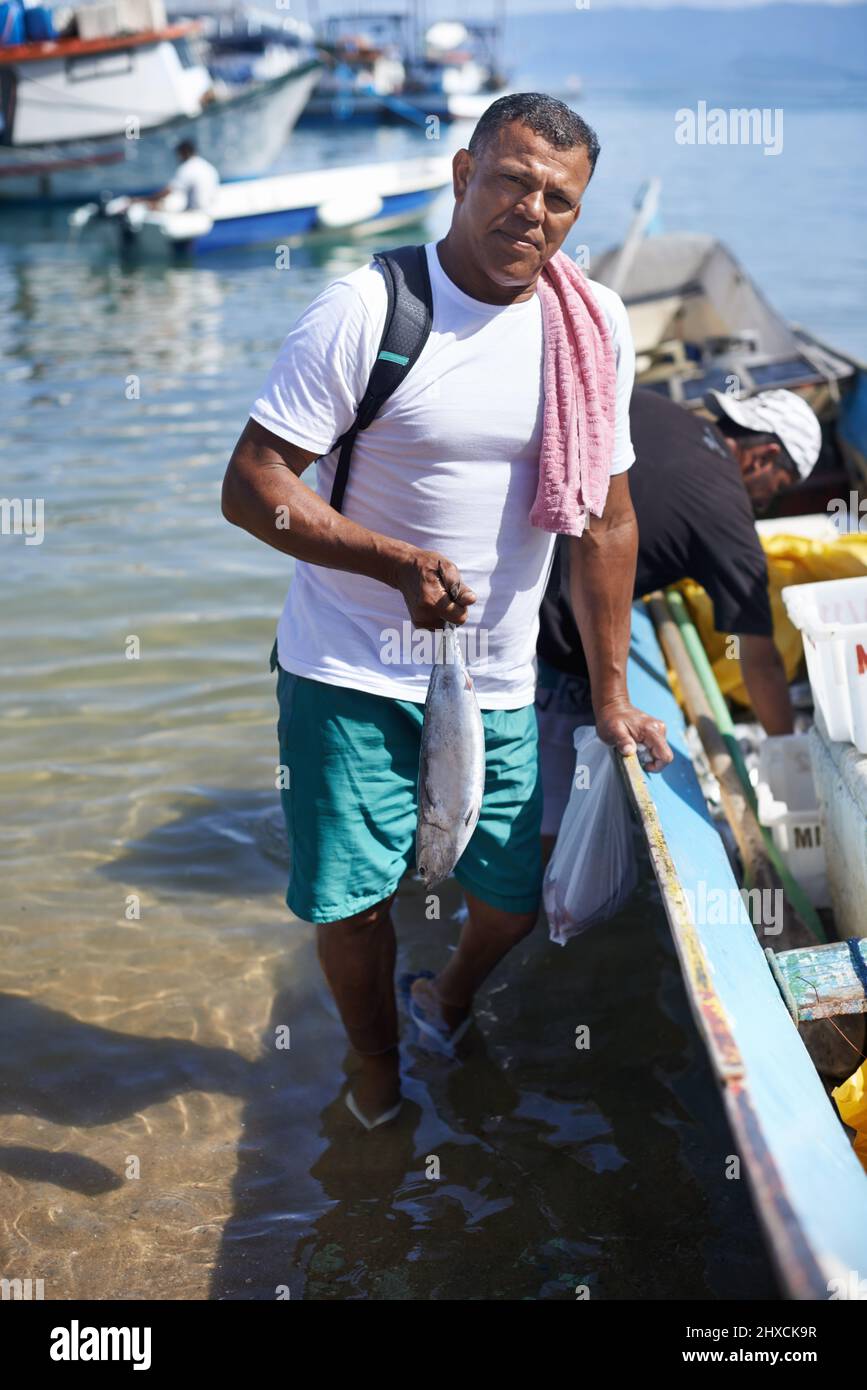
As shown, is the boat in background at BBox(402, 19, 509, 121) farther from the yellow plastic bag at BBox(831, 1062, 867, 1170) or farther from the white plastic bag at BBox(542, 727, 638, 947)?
the yellow plastic bag at BBox(831, 1062, 867, 1170)

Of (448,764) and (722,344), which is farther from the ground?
(448,764)

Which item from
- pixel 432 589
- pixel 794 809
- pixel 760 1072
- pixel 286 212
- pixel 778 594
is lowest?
pixel 286 212

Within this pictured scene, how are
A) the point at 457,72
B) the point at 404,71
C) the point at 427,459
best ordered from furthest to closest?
the point at 457,72, the point at 404,71, the point at 427,459

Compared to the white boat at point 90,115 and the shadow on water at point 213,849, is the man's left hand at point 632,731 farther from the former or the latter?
the white boat at point 90,115

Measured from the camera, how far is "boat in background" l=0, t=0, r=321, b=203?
23797 mm

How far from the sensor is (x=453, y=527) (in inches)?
107

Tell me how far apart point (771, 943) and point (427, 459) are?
1606 mm

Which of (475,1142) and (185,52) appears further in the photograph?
(185,52)

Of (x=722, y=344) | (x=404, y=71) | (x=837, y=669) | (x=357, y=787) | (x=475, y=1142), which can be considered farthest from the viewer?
(x=404, y=71)

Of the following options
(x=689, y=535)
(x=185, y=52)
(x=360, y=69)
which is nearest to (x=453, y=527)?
(x=689, y=535)

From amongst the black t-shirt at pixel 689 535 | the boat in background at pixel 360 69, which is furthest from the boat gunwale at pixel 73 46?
the black t-shirt at pixel 689 535

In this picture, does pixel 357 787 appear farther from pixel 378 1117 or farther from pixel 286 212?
pixel 286 212

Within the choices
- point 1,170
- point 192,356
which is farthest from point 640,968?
point 1,170
